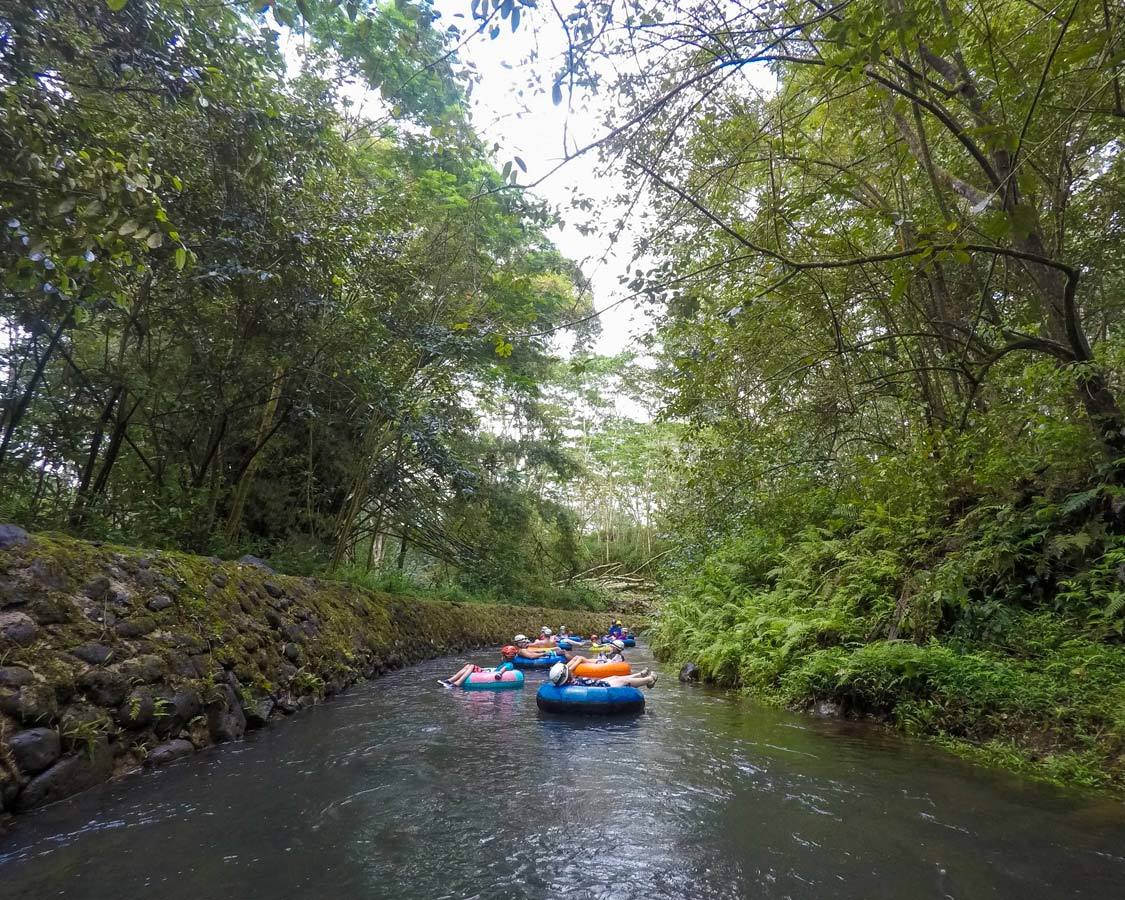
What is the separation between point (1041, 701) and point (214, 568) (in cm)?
751

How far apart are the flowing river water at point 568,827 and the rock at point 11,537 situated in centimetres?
173

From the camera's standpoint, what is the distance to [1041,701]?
465 centimetres

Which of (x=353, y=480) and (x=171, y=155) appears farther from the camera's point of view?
(x=353, y=480)

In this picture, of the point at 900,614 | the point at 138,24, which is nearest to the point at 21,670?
the point at 138,24

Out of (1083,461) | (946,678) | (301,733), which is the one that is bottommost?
(301,733)

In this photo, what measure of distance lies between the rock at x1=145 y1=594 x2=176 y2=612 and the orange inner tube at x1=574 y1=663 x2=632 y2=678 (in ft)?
17.1

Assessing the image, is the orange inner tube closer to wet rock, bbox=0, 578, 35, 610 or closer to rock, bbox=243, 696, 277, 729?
rock, bbox=243, 696, 277, 729

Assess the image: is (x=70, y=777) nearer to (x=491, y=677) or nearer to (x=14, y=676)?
(x=14, y=676)

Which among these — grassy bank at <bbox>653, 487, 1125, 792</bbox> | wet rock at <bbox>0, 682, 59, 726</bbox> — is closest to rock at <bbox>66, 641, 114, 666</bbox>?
wet rock at <bbox>0, 682, 59, 726</bbox>

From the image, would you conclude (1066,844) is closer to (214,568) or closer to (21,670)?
(21,670)

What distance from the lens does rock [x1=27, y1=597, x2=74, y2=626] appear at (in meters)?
3.88

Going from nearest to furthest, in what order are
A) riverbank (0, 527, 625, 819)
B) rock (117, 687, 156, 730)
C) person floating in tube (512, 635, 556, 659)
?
riverbank (0, 527, 625, 819), rock (117, 687, 156, 730), person floating in tube (512, 635, 556, 659)

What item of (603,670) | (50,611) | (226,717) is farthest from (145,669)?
(603,670)

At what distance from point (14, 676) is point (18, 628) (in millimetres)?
366
